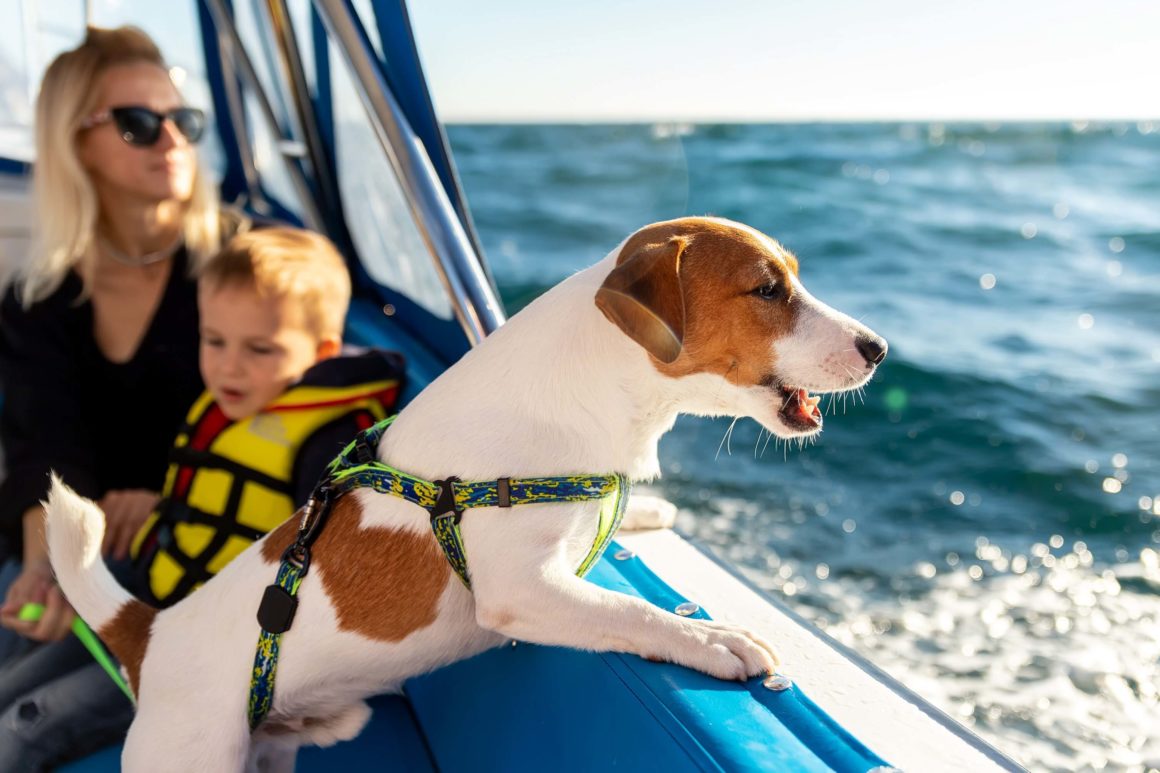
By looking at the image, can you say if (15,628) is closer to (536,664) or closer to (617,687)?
(536,664)

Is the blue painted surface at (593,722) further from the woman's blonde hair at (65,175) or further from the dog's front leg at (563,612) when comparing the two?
the woman's blonde hair at (65,175)

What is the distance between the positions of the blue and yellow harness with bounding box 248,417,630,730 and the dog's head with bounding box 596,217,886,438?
0.65 ft

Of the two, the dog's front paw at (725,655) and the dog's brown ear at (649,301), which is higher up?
the dog's brown ear at (649,301)

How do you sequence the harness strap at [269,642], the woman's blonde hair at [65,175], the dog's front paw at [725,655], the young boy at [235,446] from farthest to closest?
the woman's blonde hair at [65,175] < the young boy at [235,446] < the harness strap at [269,642] < the dog's front paw at [725,655]

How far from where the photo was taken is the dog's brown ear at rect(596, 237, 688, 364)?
51.9 inches

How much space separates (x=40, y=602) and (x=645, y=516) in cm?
118

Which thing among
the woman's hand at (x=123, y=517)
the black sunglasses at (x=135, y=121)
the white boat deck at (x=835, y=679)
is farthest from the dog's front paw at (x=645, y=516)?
the black sunglasses at (x=135, y=121)

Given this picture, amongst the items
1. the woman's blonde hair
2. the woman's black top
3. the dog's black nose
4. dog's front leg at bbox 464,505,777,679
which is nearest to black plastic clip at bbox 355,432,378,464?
dog's front leg at bbox 464,505,777,679

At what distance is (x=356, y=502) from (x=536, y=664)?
36cm

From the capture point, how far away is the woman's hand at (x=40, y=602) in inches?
74.3

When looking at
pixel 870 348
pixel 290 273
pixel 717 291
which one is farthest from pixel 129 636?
pixel 870 348

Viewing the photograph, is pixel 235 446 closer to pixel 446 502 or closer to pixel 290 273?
pixel 290 273

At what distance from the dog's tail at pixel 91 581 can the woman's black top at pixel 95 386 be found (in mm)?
782

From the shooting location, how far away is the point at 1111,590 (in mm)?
4207
